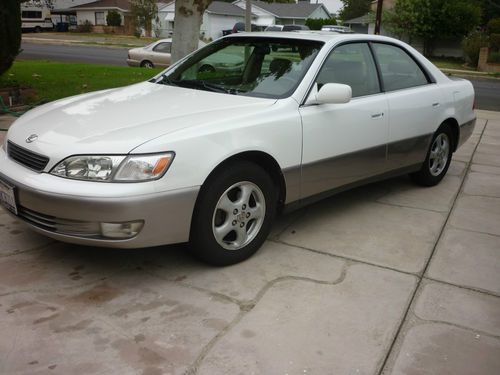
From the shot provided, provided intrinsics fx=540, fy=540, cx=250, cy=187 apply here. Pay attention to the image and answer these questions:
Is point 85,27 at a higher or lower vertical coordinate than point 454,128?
higher

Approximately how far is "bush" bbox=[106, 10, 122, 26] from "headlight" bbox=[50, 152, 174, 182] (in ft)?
194

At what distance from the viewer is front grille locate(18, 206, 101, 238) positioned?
322 centimetres

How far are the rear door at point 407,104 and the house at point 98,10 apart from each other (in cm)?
6068

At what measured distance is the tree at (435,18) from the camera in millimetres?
34906

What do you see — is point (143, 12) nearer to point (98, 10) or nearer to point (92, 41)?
point (92, 41)

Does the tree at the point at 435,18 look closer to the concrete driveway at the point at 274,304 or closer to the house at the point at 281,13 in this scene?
the house at the point at 281,13

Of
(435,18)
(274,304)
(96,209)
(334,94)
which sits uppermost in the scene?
(435,18)

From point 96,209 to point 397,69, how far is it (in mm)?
3305

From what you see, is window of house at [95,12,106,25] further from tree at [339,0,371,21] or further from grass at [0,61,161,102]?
grass at [0,61,161,102]

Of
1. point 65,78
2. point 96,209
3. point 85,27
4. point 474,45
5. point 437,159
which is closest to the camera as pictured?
point 96,209

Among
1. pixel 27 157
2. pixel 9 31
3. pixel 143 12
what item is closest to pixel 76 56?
pixel 9 31

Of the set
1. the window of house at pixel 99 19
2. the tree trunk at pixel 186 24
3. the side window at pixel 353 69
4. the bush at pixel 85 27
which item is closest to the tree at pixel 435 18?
the tree trunk at pixel 186 24

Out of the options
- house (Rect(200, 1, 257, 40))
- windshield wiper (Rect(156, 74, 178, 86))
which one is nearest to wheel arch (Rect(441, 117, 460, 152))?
windshield wiper (Rect(156, 74, 178, 86))

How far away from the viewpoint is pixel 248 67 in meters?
4.60
